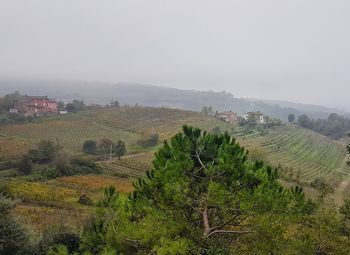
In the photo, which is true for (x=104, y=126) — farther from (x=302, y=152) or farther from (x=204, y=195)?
(x=204, y=195)

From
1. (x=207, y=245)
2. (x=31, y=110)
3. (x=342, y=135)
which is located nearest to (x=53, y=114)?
(x=31, y=110)

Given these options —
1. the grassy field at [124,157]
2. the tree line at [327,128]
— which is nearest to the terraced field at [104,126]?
the grassy field at [124,157]

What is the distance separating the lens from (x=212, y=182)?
12.2 metres

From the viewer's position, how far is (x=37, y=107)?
4008 inches

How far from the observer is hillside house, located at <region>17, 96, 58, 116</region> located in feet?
325

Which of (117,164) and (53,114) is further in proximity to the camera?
(53,114)

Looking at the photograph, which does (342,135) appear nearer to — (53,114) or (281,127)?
(281,127)

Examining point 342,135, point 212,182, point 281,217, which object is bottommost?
point 342,135

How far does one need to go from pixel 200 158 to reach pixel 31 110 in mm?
93500

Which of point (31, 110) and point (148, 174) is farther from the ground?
point (148, 174)

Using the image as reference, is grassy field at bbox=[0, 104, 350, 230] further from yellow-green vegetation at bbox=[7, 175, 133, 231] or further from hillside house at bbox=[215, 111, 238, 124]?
hillside house at bbox=[215, 111, 238, 124]

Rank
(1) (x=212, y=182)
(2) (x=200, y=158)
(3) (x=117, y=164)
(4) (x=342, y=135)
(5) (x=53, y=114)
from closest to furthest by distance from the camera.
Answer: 1. (1) (x=212, y=182)
2. (2) (x=200, y=158)
3. (3) (x=117, y=164)
4. (5) (x=53, y=114)
5. (4) (x=342, y=135)

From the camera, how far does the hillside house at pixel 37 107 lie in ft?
325

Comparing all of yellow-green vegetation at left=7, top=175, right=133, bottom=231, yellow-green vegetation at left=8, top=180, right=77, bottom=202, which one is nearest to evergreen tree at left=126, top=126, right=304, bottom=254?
yellow-green vegetation at left=7, top=175, right=133, bottom=231
